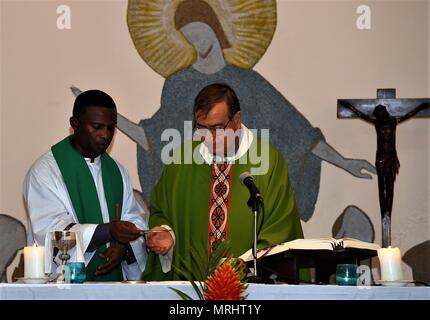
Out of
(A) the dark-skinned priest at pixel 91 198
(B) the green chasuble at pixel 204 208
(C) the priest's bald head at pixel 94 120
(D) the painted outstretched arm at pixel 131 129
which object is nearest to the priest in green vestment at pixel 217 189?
(B) the green chasuble at pixel 204 208

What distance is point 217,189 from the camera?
693 cm

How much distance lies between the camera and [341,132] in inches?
340

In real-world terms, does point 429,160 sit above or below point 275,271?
above

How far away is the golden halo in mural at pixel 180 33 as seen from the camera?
866 centimetres

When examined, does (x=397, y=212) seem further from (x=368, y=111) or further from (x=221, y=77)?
(x=221, y=77)

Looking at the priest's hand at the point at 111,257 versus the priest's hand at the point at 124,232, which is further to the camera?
the priest's hand at the point at 111,257

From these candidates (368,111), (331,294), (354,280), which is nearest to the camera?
(331,294)

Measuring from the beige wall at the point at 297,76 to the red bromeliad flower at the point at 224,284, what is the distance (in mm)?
3926

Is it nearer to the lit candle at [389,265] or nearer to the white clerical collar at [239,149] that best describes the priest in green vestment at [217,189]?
the white clerical collar at [239,149]

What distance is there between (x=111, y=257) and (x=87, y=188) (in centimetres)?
Result: 71

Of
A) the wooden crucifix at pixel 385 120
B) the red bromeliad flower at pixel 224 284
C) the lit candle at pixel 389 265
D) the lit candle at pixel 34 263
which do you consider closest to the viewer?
the red bromeliad flower at pixel 224 284
